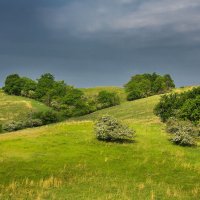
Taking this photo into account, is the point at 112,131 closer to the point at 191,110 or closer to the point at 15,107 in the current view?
the point at 191,110

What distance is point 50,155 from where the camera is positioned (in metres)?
54.2

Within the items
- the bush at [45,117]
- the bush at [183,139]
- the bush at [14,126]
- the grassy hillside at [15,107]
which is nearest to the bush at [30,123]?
the bush at [14,126]

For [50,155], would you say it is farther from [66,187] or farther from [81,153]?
[66,187]

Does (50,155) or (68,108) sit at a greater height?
(68,108)

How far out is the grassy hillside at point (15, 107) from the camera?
15835 cm

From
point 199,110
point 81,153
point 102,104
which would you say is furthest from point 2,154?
point 102,104

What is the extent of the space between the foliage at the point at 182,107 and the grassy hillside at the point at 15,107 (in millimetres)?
75658

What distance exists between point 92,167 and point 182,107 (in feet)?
122

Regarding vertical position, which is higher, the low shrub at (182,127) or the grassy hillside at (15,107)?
the grassy hillside at (15,107)

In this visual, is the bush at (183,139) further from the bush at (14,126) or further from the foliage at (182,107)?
the bush at (14,126)

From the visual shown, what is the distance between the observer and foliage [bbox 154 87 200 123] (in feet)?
259

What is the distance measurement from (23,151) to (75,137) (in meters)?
12.2

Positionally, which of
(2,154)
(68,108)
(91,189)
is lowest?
(91,189)

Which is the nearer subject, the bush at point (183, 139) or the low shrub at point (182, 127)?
the bush at point (183, 139)
